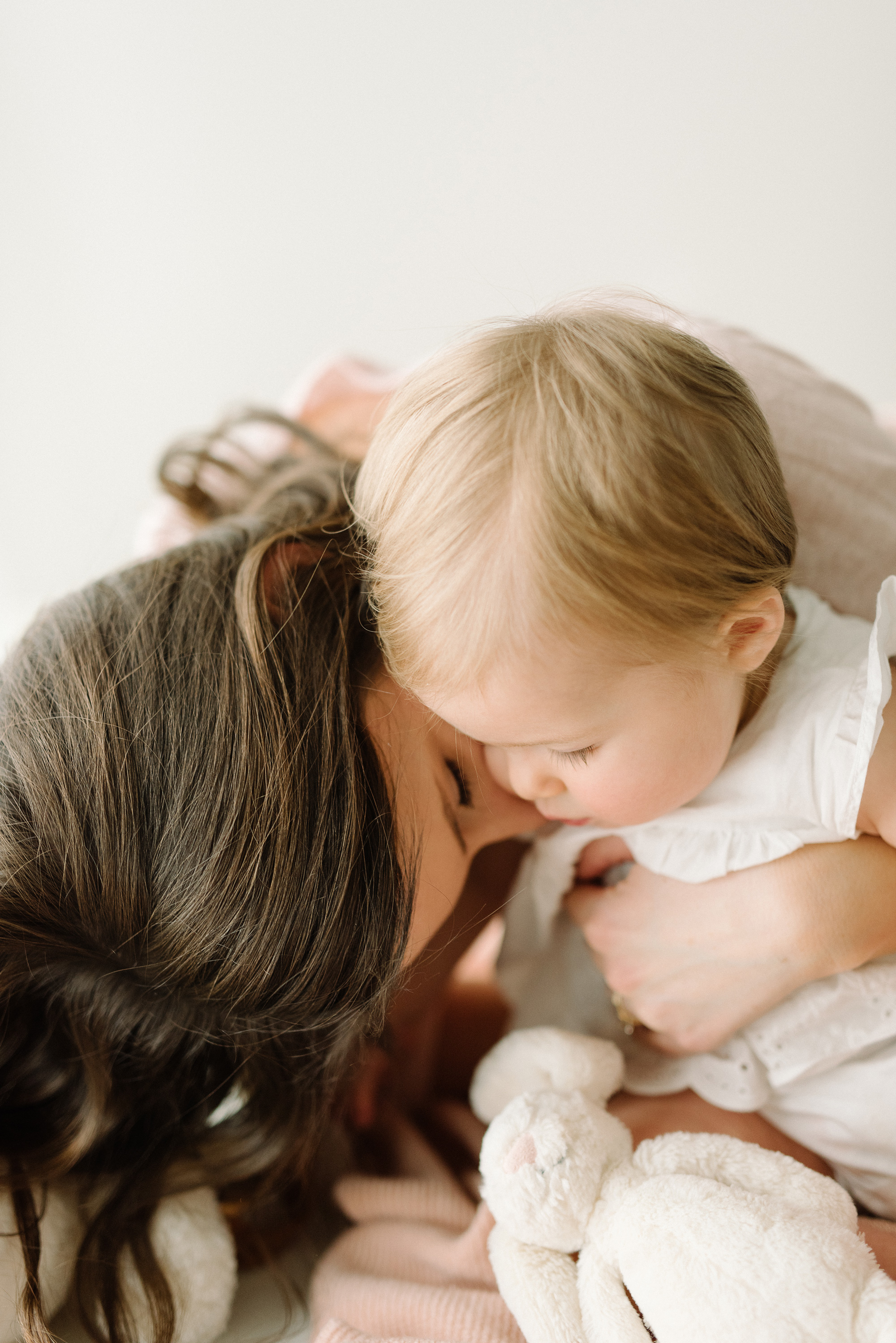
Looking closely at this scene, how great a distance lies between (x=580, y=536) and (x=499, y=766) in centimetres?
25

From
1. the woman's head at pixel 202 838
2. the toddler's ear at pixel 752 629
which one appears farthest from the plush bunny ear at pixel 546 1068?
the toddler's ear at pixel 752 629

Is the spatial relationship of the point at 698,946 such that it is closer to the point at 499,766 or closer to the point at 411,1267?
the point at 499,766

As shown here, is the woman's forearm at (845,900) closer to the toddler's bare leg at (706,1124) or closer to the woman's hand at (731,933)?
the woman's hand at (731,933)

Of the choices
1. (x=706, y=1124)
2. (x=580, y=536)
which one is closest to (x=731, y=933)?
(x=706, y=1124)

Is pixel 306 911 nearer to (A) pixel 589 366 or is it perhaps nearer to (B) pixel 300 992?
(B) pixel 300 992

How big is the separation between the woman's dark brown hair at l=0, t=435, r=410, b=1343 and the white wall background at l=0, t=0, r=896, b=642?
666mm

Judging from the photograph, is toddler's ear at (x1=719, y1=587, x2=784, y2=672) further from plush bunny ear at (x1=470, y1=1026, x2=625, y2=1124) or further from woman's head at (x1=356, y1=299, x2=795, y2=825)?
plush bunny ear at (x1=470, y1=1026, x2=625, y2=1124)

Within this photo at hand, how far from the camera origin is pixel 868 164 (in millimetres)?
1343

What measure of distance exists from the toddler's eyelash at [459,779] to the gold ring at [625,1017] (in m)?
0.26

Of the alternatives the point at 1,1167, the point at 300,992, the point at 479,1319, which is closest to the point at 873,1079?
the point at 479,1319

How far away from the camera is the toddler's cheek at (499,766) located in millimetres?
688

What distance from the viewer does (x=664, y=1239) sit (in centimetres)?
55

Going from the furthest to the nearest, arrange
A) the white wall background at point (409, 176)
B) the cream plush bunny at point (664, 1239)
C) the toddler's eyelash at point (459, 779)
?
the white wall background at point (409, 176)
the toddler's eyelash at point (459, 779)
the cream plush bunny at point (664, 1239)

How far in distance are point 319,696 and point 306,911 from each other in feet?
0.47
